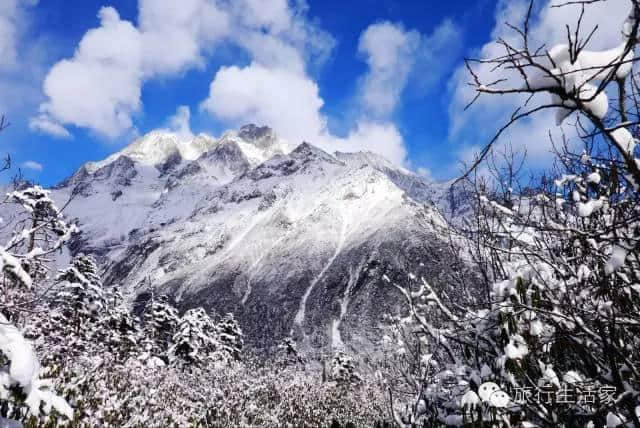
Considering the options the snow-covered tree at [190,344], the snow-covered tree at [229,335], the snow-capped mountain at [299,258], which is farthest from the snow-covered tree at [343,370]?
the snow-capped mountain at [299,258]

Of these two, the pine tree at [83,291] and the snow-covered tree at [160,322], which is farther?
the snow-covered tree at [160,322]

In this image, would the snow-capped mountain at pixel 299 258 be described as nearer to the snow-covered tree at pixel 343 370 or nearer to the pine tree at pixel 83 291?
the snow-covered tree at pixel 343 370

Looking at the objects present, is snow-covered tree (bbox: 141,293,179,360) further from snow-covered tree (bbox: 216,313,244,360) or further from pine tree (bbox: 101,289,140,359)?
snow-covered tree (bbox: 216,313,244,360)

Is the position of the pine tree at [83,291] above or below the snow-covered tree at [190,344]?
above

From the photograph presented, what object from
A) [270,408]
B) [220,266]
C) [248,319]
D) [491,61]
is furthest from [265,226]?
[491,61]

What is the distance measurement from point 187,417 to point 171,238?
164967 millimetres

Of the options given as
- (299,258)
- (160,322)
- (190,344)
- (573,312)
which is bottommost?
(573,312)

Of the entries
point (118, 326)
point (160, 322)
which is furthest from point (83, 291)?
point (160, 322)

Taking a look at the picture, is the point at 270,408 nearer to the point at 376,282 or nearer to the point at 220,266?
the point at 376,282

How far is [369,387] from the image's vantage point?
2866 cm

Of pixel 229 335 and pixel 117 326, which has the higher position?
pixel 229 335

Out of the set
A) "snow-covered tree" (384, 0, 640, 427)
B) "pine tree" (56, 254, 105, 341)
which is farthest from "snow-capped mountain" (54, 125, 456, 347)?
"snow-covered tree" (384, 0, 640, 427)

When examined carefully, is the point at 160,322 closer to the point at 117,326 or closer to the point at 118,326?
the point at 118,326

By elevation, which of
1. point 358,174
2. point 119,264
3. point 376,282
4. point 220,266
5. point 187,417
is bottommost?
point 187,417
